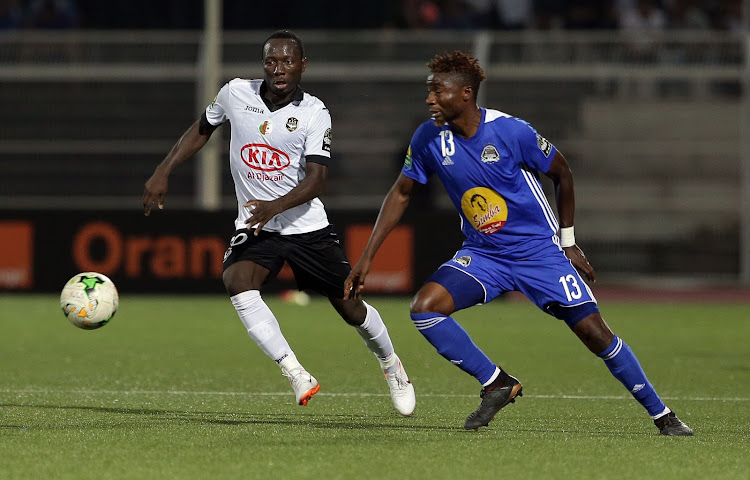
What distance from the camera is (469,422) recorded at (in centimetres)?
703

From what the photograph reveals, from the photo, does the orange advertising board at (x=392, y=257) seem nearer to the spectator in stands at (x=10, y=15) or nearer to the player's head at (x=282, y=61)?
the spectator in stands at (x=10, y=15)

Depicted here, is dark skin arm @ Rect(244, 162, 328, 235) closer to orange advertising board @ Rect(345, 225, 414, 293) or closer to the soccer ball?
the soccer ball

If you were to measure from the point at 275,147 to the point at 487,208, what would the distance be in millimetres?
1400

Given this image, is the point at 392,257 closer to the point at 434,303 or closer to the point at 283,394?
the point at 283,394

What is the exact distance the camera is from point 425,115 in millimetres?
20578

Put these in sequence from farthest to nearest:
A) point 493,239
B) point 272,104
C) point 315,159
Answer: point 272,104
point 315,159
point 493,239

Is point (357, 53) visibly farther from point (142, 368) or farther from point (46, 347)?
point (142, 368)

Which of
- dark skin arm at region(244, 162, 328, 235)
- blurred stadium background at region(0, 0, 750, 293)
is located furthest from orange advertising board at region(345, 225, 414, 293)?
dark skin arm at region(244, 162, 328, 235)

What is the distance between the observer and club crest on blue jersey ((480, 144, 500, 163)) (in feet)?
23.0

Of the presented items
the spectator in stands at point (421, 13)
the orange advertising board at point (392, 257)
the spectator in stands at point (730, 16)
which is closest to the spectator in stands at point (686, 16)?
the spectator in stands at point (730, 16)

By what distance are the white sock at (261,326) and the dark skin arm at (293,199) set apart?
388mm

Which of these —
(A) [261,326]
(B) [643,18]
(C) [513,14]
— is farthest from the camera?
(C) [513,14]

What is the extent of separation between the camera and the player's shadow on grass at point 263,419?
7227mm

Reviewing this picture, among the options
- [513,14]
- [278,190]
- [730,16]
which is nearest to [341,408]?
[278,190]
